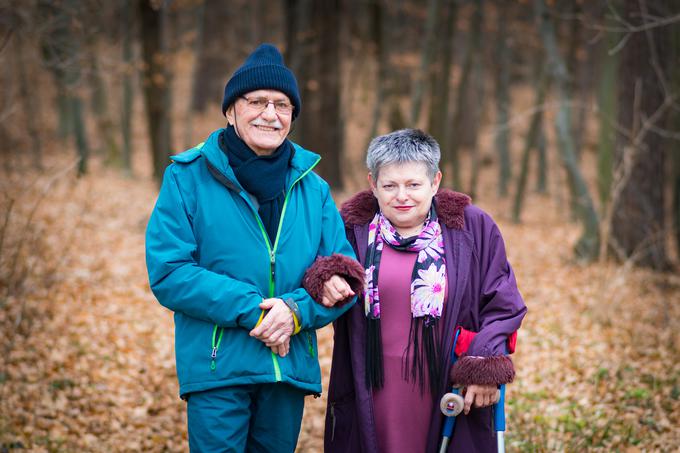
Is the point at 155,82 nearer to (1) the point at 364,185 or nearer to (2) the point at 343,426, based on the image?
(1) the point at 364,185

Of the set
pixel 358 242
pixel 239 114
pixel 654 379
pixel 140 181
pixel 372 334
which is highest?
pixel 140 181

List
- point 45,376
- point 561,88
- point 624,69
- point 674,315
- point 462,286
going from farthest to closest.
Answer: point 561,88 → point 624,69 → point 674,315 → point 45,376 → point 462,286

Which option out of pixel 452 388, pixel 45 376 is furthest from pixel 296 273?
pixel 45 376

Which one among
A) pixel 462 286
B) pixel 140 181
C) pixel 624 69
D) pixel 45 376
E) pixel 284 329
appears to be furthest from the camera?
pixel 140 181

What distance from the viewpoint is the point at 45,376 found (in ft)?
19.8

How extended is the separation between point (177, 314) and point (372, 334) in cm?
91

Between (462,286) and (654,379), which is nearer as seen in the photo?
(462,286)

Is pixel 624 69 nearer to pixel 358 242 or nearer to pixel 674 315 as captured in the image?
pixel 674 315

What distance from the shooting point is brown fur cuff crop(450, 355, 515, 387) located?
317cm

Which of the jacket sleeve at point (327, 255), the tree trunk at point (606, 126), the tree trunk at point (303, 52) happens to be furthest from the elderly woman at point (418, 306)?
the tree trunk at point (303, 52)

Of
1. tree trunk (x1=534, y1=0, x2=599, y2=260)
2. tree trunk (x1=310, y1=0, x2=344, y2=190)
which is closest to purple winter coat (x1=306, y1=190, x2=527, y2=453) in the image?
tree trunk (x1=534, y1=0, x2=599, y2=260)

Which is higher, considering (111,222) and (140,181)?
(140,181)

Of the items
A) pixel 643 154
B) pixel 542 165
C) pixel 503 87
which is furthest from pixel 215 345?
pixel 542 165

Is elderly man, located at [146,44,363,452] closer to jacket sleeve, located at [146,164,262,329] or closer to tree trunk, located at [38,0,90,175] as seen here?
jacket sleeve, located at [146,164,262,329]
